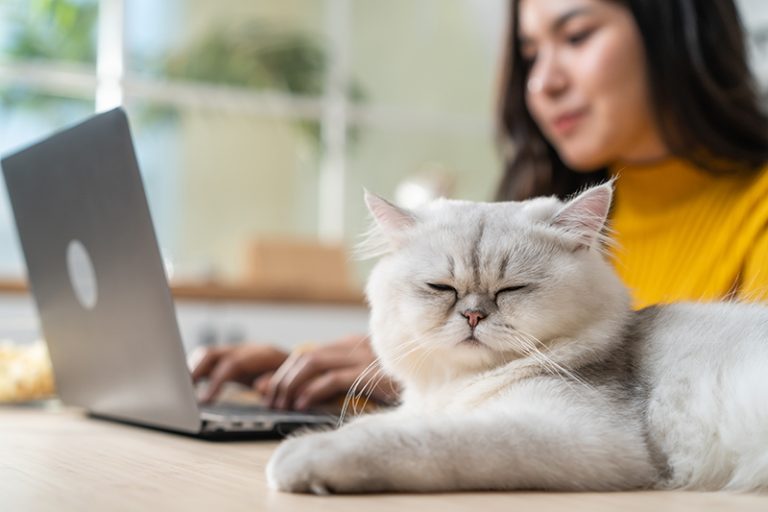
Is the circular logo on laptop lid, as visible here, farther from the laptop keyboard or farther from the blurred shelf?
the blurred shelf

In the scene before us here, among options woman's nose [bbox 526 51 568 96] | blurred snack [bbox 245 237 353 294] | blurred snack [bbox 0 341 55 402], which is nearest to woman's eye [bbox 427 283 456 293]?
blurred snack [bbox 0 341 55 402]

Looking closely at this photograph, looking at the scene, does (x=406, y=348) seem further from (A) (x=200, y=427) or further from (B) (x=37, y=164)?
(B) (x=37, y=164)

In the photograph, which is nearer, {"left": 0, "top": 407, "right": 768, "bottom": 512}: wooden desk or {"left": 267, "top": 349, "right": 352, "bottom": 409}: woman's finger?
{"left": 0, "top": 407, "right": 768, "bottom": 512}: wooden desk

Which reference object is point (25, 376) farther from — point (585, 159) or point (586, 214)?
point (585, 159)

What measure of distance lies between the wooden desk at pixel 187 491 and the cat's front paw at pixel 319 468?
13mm

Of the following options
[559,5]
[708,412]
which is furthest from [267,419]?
[559,5]

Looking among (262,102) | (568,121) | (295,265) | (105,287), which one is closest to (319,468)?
(105,287)

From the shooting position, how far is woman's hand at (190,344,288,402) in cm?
146

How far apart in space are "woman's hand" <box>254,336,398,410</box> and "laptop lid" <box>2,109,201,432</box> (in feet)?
0.78

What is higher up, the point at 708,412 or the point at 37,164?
the point at 37,164

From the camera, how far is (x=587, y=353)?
35.1 inches

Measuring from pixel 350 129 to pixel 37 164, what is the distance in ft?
15.4

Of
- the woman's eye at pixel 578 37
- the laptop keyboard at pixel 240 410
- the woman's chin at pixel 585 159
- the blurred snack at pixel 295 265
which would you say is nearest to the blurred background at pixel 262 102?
the blurred snack at pixel 295 265

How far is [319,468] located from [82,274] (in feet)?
2.30
